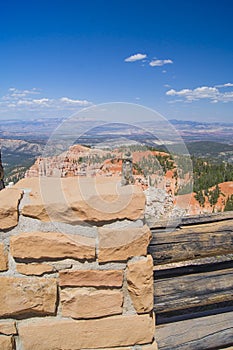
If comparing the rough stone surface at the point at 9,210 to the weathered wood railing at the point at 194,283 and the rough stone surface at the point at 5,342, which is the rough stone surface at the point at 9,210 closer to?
the rough stone surface at the point at 5,342

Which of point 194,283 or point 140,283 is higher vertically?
point 140,283

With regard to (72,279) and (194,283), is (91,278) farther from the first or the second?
(194,283)

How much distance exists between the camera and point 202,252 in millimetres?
1607

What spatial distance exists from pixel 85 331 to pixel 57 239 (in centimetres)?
45

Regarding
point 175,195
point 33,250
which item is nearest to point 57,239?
point 33,250

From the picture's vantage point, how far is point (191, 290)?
1.69 meters

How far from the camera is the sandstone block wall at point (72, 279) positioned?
1297 mm

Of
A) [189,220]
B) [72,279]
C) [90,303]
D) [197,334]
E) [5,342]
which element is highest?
[189,220]

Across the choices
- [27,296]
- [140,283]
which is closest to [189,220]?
[140,283]

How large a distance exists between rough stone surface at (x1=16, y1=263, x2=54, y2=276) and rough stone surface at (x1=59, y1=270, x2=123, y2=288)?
7 centimetres

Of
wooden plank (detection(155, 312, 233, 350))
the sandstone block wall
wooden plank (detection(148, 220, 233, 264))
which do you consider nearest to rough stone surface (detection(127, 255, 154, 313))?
the sandstone block wall

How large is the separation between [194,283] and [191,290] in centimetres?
4

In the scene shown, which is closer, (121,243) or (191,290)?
(121,243)

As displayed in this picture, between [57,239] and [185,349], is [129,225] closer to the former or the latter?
[57,239]
